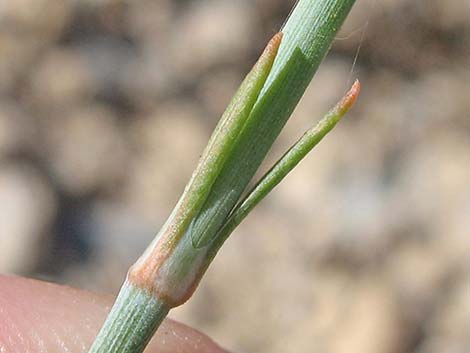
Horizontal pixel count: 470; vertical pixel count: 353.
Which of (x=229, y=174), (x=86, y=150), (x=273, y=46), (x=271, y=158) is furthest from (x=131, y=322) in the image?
(x=86, y=150)

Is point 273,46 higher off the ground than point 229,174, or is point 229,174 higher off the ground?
point 273,46

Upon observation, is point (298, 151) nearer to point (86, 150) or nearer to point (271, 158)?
point (271, 158)

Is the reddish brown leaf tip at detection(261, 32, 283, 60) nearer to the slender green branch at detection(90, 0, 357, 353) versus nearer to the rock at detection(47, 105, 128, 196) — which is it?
the slender green branch at detection(90, 0, 357, 353)

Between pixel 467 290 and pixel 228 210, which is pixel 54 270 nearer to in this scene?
pixel 467 290

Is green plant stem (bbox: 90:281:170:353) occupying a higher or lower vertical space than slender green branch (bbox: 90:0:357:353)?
lower

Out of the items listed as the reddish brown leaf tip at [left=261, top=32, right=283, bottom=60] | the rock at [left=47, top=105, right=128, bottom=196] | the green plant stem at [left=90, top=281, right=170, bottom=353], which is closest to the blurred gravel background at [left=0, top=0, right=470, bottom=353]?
the rock at [left=47, top=105, right=128, bottom=196]

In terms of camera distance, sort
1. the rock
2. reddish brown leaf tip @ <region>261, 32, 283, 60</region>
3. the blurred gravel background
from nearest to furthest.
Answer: reddish brown leaf tip @ <region>261, 32, 283, 60</region> → the blurred gravel background → the rock

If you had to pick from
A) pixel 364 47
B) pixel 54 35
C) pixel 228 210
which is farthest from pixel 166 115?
pixel 228 210
